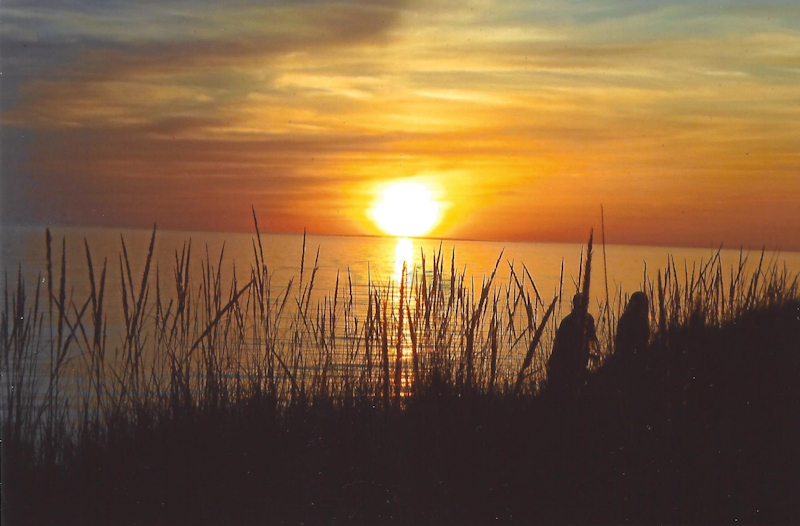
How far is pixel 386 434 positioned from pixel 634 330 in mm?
1757

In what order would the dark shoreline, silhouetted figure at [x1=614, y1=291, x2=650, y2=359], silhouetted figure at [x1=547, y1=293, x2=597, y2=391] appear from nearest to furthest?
the dark shoreline < silhouetted figure at [x1=547, y1=293, x2=597, y2=391] < silhouetted figure at [x1=614, y1=291, x2=650, y2=359]

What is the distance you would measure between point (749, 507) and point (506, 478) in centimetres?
85

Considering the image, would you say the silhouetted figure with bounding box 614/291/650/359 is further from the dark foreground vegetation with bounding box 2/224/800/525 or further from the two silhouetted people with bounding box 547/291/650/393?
the dark foreground vegetation with bounding box 2/224/800/525

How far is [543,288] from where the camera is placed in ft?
68.8

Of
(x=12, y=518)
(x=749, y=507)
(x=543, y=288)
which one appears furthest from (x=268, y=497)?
(x=543, y=288)

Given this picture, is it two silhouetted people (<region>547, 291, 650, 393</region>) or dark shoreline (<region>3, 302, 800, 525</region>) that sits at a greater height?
two silhouetted people (<region>547, 291, 650, 393</region>)

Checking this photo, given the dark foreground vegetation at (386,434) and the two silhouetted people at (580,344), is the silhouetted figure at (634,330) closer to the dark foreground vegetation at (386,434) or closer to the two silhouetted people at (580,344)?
the two silhouetted people at (580,344)

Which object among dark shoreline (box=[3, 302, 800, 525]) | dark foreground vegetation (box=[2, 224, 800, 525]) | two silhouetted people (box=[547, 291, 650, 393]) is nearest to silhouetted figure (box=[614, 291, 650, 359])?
two silhouetted people (box=[547, 291, 650, 393])

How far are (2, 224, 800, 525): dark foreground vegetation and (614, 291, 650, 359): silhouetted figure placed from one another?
0.21 metres

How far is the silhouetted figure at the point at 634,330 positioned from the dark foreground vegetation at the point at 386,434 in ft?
0.68

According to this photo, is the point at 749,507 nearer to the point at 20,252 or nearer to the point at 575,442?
the point at 575,442

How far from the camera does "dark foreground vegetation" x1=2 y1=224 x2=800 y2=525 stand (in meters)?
2.41

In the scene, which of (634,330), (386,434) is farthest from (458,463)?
(634,330)

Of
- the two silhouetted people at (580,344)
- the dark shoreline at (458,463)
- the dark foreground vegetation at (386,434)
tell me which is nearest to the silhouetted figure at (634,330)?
the two silhouetted people at (580,344)
